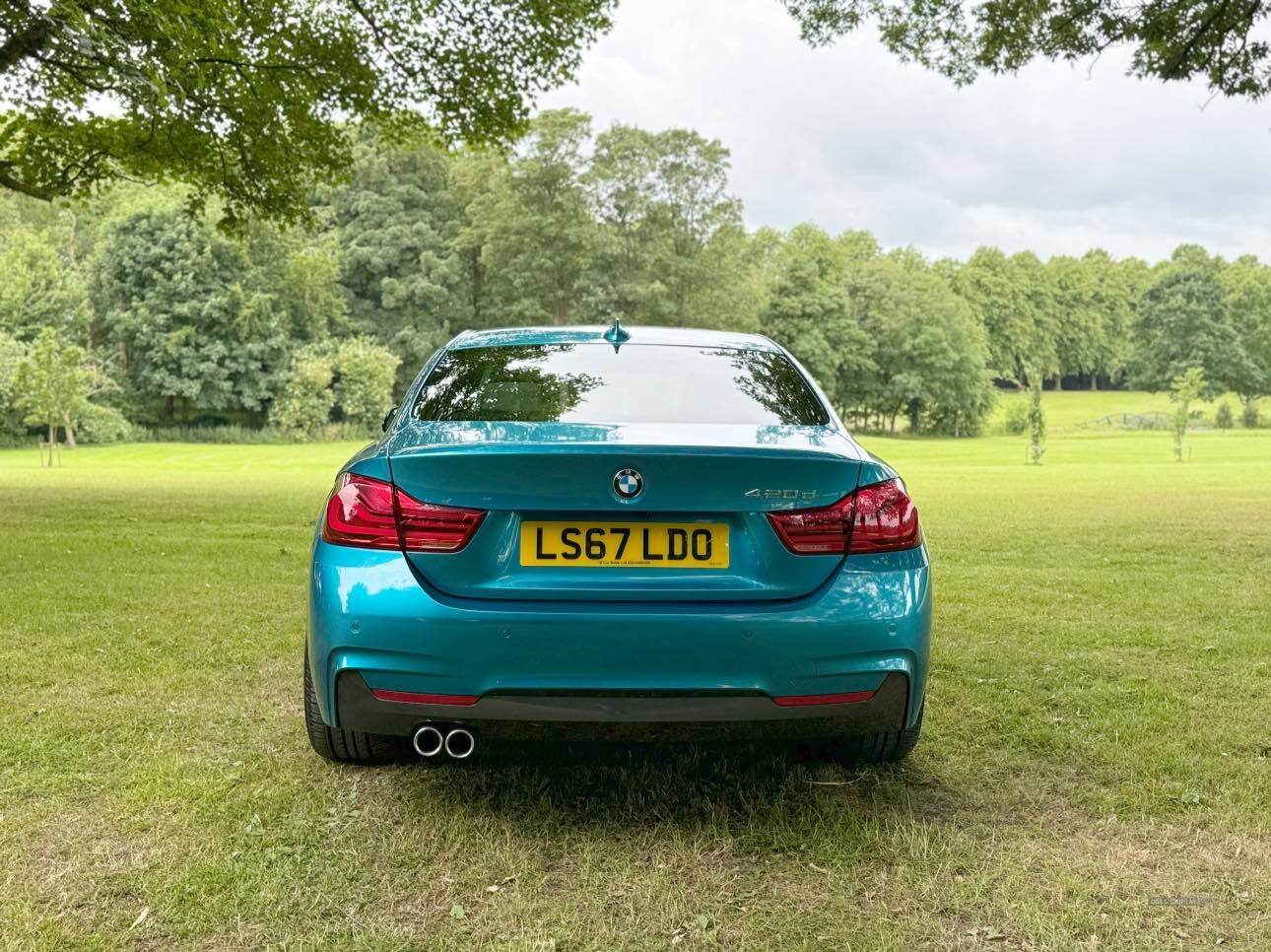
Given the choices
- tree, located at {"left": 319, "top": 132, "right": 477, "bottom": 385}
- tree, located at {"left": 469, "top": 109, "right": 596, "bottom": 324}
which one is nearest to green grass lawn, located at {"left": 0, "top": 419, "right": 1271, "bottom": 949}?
tree, located at {"left": 469, "top": 109, "right": 596, "bottom": 324}

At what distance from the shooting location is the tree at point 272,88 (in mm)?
11266

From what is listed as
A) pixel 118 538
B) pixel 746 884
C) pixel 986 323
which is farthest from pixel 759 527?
pixel 986 323

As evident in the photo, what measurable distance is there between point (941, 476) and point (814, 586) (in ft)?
87.0

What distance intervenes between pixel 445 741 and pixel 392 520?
0.65 meters

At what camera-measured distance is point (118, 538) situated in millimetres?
10375

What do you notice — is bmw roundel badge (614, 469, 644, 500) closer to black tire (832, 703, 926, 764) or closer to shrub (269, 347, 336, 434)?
black tire (832, 703, 926, 764)

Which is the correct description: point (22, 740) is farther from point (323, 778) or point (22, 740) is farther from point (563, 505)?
point (563, 505)

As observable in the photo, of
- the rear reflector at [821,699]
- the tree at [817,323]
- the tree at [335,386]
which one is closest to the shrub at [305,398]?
the tree at [335,386]

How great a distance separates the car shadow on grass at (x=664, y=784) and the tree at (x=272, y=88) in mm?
8508

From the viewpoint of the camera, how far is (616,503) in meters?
2.88

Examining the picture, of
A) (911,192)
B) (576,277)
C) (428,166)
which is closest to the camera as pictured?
(576,277)

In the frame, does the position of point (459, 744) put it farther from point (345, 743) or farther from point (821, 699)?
point (821, 699)

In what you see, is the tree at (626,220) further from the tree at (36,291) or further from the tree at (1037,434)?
the tree at (36,291)

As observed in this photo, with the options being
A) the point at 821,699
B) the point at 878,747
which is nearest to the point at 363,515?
the point at 821,699
